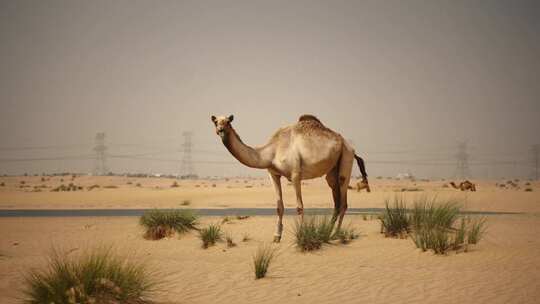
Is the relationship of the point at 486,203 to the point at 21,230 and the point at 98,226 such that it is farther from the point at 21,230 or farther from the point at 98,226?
the point at 21,230

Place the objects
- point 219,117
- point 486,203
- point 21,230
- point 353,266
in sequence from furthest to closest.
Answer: point 486,203 < point 21,230 < point 219,117 < point 353,266

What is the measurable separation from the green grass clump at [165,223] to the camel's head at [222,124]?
15.4 feet

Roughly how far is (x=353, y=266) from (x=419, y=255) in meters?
1.53

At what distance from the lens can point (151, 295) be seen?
7055mm

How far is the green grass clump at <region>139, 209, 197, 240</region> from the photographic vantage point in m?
14.1

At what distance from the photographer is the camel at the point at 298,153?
442 inches

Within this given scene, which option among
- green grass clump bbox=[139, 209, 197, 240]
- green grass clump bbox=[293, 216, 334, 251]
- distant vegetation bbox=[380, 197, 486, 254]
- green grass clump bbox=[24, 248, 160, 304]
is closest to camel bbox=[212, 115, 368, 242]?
green grass clump bbox=[293, 216, 334, 251]

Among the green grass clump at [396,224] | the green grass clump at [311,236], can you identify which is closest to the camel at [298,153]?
the green grass clump at [311,236]

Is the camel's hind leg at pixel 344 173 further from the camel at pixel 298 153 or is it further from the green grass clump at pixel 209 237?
the green grass clump at pixel 209 237

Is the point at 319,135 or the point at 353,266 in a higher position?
the point at 319,135

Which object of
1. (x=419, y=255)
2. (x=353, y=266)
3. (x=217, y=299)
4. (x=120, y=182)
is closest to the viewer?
(x=217, y=299)

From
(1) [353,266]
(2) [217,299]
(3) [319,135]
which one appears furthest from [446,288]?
(3) [319,135]

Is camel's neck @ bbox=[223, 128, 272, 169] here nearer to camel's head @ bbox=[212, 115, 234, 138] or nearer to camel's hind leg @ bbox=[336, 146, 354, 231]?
camel's head @ bbox=[212, 115, 234, 138]

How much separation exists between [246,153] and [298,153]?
120 centimetres
